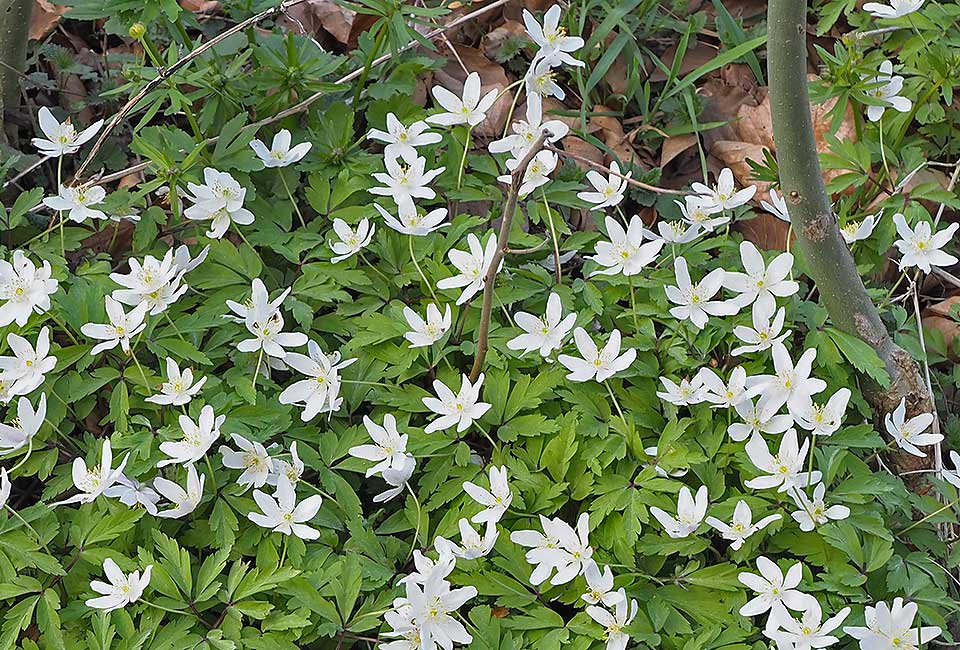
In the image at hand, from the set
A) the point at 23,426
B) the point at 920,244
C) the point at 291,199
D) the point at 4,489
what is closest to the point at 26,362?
the point at 23,426

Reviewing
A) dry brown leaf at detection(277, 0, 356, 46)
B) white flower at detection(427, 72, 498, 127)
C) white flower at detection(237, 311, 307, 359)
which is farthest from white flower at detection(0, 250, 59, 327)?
dry brown leaf at detection(277, 0, 356, 46)

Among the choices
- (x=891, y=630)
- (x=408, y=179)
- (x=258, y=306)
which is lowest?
(x=891, y=630)

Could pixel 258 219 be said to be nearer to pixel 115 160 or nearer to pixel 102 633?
pixel 115 160

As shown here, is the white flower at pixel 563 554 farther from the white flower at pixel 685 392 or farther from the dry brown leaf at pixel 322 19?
the dry brown leaf at pixel 322 19

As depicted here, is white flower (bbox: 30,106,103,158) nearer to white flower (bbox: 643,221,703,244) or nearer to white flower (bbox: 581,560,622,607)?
white flower (bbox: 643,221,703,244)

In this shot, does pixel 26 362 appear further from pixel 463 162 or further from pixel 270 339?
pixel 463 162

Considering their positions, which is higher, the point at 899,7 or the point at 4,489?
the point at 899,7
